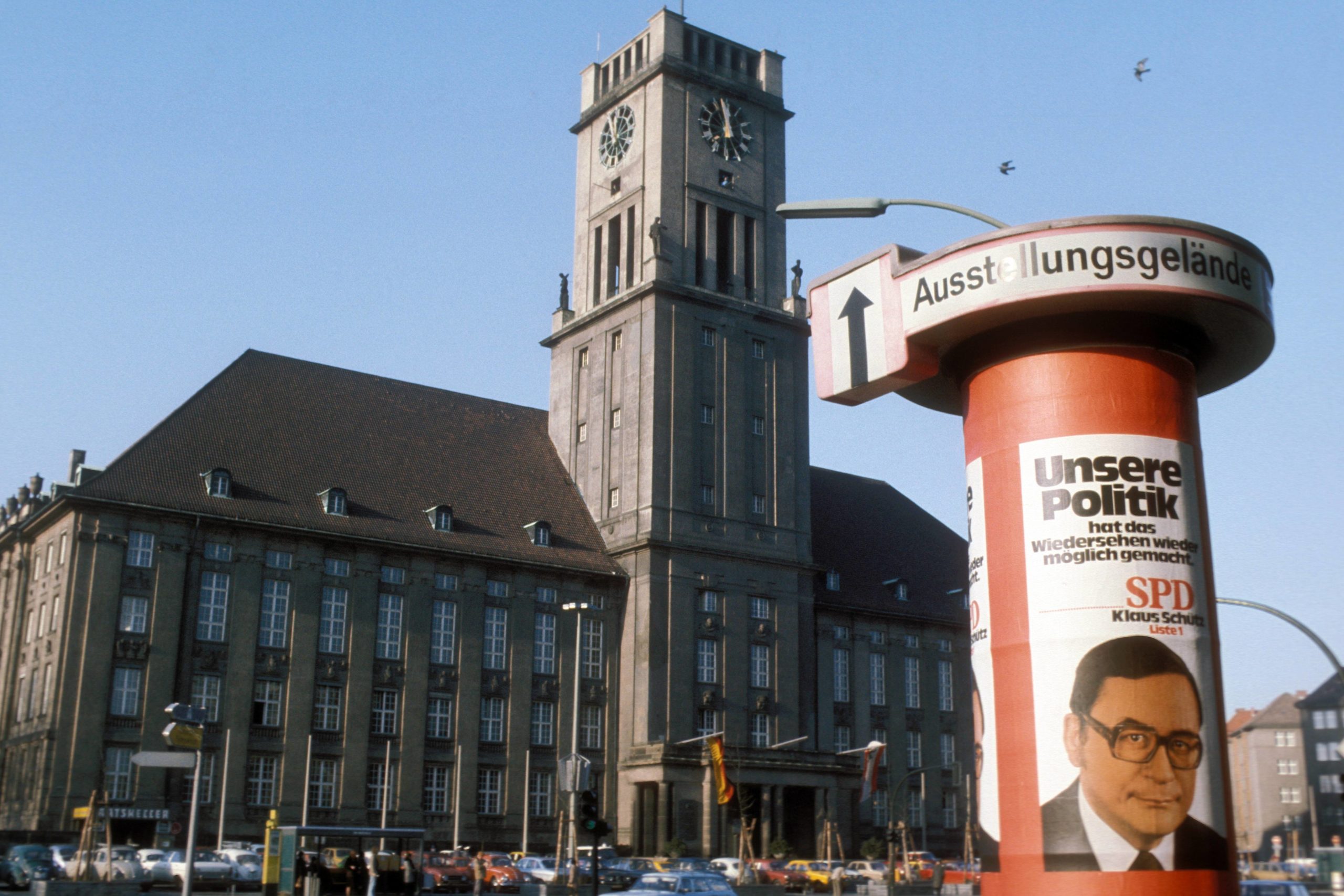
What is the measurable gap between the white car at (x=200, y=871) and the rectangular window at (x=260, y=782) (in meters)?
9.39

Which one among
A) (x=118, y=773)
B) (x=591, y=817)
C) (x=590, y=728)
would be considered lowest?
(x=591, y=817)

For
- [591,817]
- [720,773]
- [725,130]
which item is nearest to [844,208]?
[591,817]

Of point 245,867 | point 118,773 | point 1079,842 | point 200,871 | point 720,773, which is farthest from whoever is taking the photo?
point 720,773

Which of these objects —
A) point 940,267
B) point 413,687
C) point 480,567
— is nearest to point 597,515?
→ point 480,567

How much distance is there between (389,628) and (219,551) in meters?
8.07

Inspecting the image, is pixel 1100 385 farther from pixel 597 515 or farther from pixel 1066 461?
pixel 597 515

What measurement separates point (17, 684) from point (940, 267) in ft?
181

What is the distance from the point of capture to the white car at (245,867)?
49.8 m

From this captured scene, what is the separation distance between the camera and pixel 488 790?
217 feet

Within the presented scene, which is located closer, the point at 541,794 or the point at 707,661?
the point at 541,794

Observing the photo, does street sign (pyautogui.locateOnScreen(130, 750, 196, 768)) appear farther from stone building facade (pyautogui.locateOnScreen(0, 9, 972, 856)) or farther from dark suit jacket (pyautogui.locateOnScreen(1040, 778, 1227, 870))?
stone building facade (pyautogui.locateOnScreen(0, 9, 972, 856))

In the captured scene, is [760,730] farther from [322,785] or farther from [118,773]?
[118,773]

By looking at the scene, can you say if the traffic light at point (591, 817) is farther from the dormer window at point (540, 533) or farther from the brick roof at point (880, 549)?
the brick roof at point (880, 549)

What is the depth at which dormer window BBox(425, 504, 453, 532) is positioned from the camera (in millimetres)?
68688
